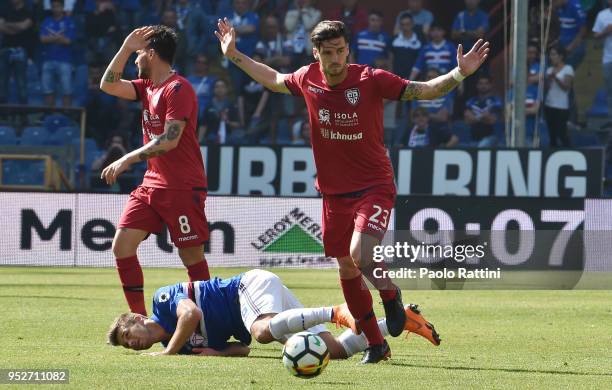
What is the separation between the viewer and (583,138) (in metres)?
24.6

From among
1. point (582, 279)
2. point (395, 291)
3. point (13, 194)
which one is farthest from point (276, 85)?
point (13, 194)

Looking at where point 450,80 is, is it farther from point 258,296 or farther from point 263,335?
point 263,335

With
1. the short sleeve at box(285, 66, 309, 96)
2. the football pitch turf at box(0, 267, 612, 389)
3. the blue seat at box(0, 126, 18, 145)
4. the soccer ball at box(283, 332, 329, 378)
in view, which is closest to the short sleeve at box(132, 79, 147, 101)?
the short sleeve at box(285, 66, 309, 96)

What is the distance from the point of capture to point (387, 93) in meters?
8.84

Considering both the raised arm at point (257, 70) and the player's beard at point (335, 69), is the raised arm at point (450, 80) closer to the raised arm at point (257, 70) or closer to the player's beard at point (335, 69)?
the player's beard at point (335, 69)

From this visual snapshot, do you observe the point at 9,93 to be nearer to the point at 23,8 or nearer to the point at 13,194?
the point at 23,8

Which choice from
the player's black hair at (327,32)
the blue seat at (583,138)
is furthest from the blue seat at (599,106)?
the player's black hair at (327,32)

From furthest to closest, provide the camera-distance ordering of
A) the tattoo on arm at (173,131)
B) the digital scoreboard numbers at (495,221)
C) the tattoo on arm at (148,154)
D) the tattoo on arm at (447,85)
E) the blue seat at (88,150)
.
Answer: the blue seat at (88,150), the digital scoreboard numbers at (495,221), the tattoo on arm at (173,131), the tattoo on arm at (148,154), the tattoo on arm at (447,85)

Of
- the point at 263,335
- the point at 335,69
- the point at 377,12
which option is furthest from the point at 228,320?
the point at 377,12

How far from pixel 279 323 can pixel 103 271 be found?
10.4 meters

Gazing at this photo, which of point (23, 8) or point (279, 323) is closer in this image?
point (279, 323)

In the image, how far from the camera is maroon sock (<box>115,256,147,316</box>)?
10.1 metres

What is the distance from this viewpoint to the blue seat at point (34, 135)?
24.8 metres

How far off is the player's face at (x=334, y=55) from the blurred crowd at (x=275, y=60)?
15.3m
